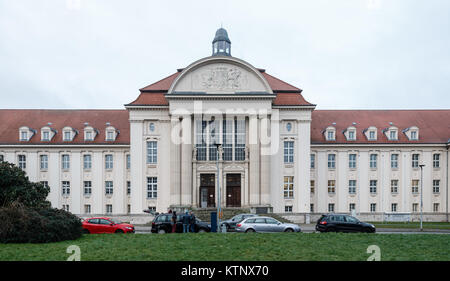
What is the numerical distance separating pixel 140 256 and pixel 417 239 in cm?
1339

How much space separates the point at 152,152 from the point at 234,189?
9.79m

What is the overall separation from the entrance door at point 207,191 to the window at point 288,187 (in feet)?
26.0

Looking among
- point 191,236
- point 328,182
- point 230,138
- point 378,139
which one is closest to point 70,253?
point 191,236

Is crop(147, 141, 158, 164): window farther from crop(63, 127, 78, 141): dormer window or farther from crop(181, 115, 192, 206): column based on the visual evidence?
crop(63, 127, 78, 141): dormer window

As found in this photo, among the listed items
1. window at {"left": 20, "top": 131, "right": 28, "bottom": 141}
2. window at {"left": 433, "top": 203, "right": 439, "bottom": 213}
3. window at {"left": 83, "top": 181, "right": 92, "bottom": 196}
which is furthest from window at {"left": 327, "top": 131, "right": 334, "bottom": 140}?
window at {"left": 20, "top": 131, "right": 28, "bottom": 141}

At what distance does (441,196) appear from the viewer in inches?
1668

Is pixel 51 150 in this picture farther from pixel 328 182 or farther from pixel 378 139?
pixel 378 139

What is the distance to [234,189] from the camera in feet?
127

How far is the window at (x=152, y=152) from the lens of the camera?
3909cm

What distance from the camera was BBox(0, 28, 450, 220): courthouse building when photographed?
37.5m

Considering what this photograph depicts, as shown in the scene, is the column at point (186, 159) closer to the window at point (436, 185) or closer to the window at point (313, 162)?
the window at point (313, 162)

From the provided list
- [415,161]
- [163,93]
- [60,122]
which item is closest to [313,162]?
[415,161]

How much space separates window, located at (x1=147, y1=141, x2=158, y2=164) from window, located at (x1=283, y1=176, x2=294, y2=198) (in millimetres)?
14471

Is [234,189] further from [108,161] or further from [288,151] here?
[108,161]
